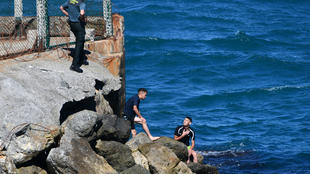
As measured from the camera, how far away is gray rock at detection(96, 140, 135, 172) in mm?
11164

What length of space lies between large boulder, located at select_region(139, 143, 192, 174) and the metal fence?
384 centimetres

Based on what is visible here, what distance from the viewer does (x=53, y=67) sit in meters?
12.7

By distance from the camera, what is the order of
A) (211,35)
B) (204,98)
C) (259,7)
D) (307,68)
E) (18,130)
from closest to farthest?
(18,130), (204,98), (307,68), (211,35), (259,7)

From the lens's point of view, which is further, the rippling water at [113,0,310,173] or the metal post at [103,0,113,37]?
the rippling water at [113,0,310,173]

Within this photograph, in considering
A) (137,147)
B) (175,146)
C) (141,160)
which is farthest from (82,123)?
(175,146)

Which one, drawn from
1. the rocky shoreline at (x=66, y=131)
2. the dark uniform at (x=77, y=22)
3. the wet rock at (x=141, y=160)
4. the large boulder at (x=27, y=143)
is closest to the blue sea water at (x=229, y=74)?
the dark uniform at (x=77, y=22)

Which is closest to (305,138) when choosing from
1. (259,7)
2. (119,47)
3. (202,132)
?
(202,132)

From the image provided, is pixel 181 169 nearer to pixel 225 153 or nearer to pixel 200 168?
pixel 200 168

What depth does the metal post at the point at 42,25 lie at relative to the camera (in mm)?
13469

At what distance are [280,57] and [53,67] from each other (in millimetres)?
22305

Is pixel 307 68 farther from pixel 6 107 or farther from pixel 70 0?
pixel 6 107

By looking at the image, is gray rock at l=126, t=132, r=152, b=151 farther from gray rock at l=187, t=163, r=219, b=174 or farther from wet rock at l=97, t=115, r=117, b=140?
gray rock at l=187, t=163, r=219, b=174

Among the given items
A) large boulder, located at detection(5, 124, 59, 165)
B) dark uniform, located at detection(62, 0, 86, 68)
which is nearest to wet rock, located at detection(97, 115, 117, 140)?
large boulder, located at detection(5, 124, 59, 165)

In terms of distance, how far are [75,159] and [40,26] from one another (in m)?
4.57
